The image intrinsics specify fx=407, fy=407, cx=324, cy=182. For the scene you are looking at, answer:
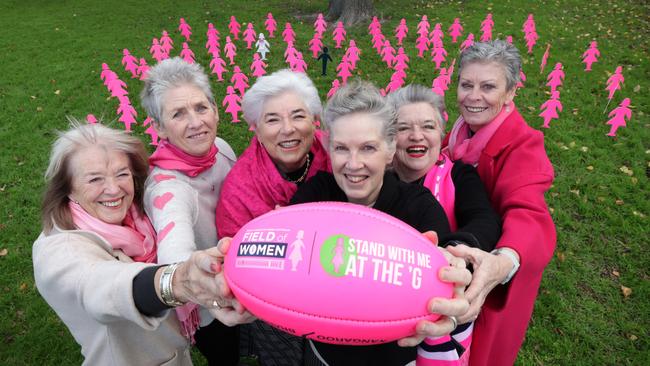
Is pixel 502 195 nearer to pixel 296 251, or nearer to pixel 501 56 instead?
pixel 501 56

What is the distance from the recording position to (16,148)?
21.9 ft

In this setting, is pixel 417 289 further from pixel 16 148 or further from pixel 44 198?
pixel 16 148

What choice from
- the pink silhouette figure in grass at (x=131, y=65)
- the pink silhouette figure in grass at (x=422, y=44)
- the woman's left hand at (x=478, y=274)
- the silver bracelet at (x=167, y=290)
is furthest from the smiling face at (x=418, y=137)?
the pink silhouette figure in grass at (x=131, y=65)

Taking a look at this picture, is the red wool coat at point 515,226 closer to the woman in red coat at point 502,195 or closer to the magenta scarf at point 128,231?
the woman in red coat at point 502,195

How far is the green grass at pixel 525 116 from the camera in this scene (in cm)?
390

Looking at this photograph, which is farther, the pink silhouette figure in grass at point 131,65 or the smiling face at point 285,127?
the pink silhouette figure in grass at point 131,65

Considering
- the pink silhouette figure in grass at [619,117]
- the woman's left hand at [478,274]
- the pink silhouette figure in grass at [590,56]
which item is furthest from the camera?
the pink silhouette figure in grass at [590,56]

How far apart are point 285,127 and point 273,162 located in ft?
0.90

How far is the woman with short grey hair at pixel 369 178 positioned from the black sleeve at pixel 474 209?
178mm

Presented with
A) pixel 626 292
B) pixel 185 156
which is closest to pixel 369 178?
pixel 185 156

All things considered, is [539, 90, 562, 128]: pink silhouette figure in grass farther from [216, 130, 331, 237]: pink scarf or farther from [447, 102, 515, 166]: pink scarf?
[216, 130, 331, 237]: pink scarf

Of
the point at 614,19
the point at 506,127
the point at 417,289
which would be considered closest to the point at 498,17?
the point at 614,19

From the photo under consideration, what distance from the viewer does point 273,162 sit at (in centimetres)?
274

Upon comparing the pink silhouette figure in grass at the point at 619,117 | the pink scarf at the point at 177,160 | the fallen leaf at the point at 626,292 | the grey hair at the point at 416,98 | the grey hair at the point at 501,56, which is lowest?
the fallen leaf at the point at 626,292
